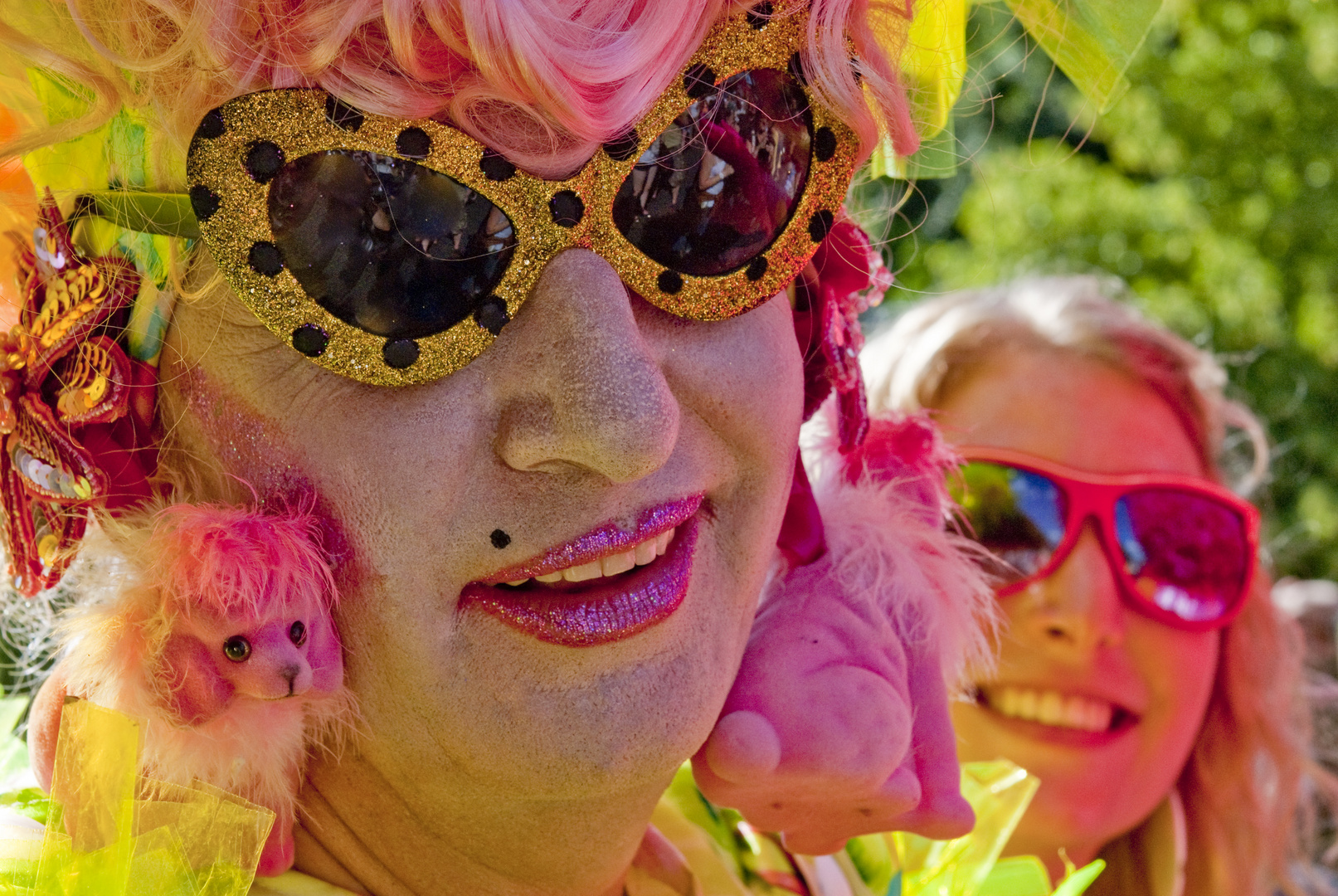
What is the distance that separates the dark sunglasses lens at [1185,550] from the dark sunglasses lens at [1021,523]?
13 cm

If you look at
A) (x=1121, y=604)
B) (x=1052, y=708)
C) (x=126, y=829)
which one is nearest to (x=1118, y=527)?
(x=1121, y=604)

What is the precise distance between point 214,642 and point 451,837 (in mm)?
382

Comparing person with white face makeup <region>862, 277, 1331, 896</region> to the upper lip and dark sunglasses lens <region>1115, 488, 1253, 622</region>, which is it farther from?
the upper lip

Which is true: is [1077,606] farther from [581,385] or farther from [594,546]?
[581,385]

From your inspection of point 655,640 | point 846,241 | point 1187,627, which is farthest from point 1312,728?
point 655,640

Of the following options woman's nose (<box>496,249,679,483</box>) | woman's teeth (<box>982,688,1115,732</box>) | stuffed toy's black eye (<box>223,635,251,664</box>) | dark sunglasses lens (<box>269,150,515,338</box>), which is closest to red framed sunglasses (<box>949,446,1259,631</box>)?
woman's teeth (<box>982,688,1115,732</box>)

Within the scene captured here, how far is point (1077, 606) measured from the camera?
2.37 metres

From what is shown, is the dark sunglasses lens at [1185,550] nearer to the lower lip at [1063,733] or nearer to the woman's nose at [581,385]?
the lower lip at [1063,733]

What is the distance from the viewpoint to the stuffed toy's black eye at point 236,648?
1213 mm

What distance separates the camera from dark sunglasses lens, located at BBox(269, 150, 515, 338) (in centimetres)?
119

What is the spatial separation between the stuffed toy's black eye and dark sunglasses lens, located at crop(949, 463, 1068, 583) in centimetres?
146

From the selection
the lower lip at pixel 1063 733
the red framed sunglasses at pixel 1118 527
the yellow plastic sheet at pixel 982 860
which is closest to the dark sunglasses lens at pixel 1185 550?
the red framed sunglasses at pixel 1118 527

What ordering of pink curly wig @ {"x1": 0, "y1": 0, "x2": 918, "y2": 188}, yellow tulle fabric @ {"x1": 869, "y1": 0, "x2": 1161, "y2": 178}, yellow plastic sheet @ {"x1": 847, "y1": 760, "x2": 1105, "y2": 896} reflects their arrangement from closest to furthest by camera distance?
1. pink curly wig @ {"x1": 0, "y1": 0, "x2": 918, "y2": 188}
2. yellow tulle fabric @ {"x1": 869, "y1": 0, "x2": 1161, "y2": 178}
3. yellow plastic sheet @ {"x1": 847, "y1": 760, "x2": 1105, "y2": 896}

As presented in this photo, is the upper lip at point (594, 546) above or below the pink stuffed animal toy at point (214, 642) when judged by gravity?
above
